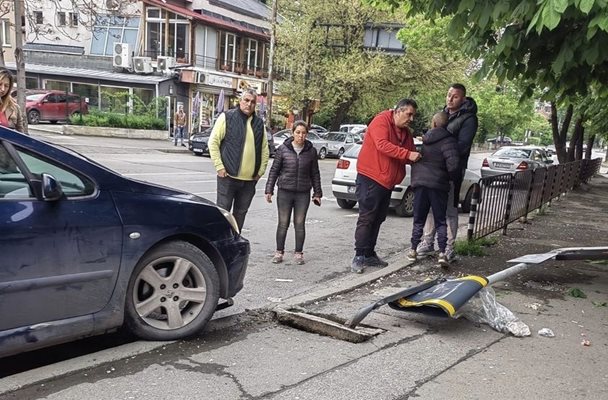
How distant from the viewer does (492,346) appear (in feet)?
14.3

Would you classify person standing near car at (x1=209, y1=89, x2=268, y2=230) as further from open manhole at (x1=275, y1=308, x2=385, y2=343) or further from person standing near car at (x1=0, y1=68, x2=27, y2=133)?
person standing near car at (x1=0, y1=68, x2=27, y2=133)

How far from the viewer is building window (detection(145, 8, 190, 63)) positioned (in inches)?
1412

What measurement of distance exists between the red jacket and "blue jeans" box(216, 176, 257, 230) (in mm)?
1287

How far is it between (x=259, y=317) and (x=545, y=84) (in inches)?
173

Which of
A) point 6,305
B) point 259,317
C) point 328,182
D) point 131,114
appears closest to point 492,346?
point 259,317

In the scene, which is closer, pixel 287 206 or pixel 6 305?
pixel 6 305

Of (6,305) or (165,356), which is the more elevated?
(6,305)

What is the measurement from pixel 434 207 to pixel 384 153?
1006mm

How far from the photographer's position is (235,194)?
20.7 feet

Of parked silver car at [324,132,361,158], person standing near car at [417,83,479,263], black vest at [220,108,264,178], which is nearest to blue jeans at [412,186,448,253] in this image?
person standing near car at [417,83,479,263]

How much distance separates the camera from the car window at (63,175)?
3523 millimetres

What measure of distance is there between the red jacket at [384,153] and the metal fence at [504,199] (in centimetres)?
199

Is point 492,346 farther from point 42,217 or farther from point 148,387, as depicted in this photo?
point 42,217

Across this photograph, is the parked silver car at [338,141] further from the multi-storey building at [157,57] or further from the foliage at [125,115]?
the foliage at [125,115]
